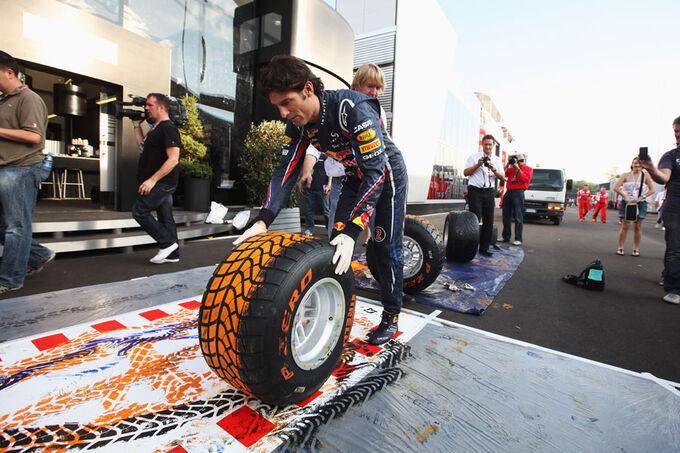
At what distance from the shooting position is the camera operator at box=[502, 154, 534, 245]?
6.27 metres

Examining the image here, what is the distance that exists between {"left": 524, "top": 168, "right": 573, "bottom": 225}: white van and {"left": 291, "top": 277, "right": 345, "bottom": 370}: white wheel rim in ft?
44.5

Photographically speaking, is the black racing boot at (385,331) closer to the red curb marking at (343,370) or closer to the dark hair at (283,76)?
the red curb marking at (343,370)

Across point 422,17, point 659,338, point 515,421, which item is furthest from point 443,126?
point 515,421

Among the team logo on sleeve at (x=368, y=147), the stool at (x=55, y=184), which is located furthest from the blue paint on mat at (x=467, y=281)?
the stool at (x=55, y=184)

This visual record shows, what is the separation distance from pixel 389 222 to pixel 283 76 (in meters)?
1.06

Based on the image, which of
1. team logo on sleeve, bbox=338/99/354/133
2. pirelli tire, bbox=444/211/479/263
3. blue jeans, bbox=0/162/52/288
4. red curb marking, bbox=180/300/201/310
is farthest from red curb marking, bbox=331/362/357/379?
pirelli tire, bbox=444/211/479/263

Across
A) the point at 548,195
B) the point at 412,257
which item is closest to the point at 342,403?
the point at 412,257

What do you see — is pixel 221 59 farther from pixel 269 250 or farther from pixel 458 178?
pixel 458 178

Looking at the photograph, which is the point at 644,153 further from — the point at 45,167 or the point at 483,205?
the point at 45,167

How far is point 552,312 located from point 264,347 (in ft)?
9.29

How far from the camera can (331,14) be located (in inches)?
392

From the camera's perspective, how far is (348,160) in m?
1.91

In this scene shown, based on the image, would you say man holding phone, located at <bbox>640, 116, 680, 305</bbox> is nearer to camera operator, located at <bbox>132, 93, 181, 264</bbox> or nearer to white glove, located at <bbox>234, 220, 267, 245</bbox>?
white glove, located at <bbox>234, 220, 267, 245</bbox>

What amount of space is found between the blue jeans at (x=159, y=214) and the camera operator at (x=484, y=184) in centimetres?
423
